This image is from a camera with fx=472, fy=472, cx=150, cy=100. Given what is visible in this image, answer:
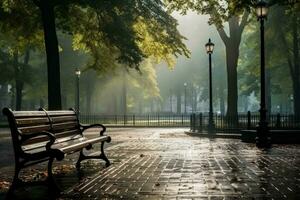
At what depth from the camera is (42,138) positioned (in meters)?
8.14

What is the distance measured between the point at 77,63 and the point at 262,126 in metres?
39.4

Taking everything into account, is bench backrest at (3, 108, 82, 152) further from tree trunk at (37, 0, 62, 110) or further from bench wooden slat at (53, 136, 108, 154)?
tree trunk at (37, 0, 62, 110)

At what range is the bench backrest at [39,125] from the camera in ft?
23.2

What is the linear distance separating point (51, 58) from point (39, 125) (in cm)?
1202

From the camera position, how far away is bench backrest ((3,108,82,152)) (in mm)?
7059

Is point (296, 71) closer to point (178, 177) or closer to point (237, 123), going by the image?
point (237, 123)

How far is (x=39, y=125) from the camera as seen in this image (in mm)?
8117

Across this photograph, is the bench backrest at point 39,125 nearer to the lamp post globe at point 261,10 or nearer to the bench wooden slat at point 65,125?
the bench wooden slat at point 65,125

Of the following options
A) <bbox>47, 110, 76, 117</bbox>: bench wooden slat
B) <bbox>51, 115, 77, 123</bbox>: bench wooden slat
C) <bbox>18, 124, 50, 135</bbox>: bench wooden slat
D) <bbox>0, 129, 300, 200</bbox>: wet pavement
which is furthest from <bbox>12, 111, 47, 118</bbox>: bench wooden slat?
A: <bbox>0, 129, 300, 200</bbox>: wet pavement

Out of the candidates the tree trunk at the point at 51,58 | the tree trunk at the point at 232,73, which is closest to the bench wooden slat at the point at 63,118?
the tree trunk at the point at 51,58

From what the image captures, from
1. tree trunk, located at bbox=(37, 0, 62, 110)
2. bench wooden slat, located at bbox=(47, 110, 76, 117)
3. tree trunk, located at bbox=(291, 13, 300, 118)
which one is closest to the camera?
bench wooden slat, located at bbox=(47, 110, 76, 117)

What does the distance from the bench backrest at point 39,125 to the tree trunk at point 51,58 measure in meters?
9.10

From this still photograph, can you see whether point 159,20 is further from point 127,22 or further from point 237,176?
point 237,176

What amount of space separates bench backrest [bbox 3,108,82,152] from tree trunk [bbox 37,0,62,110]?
9099 mm
